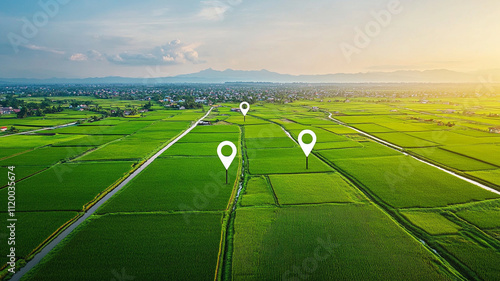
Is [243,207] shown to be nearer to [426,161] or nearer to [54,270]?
[54,270]

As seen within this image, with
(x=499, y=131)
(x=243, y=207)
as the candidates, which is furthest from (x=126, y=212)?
(x=499, y=131)

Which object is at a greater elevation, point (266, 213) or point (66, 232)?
point (266, 213)

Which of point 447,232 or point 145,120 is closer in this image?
point 447,232

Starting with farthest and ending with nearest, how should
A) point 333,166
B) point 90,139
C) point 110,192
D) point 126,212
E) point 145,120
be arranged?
point 145,120 → point 90,139 → point 333,166 → point 110,192 → point 126,212

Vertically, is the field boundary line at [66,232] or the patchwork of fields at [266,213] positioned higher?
the patchwork of fields at [266,213]

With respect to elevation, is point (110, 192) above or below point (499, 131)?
below

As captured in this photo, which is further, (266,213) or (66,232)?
(266,213)

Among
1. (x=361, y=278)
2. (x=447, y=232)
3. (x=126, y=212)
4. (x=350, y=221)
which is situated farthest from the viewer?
(x=126, y=212)

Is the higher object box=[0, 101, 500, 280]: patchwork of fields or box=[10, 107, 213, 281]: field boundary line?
box=[0, 101, 500, 280]: patchwork of fields
